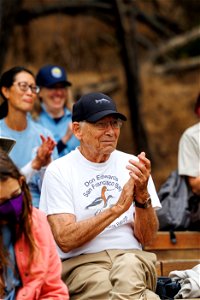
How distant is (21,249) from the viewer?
3.66 metres

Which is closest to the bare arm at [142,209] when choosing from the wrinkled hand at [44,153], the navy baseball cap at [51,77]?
the wrinkled hand at [44,153]

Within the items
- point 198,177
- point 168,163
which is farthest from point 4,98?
point 168,163

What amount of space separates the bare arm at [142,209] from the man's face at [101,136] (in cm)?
21

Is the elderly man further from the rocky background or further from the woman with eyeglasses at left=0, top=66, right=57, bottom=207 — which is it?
the rocky background

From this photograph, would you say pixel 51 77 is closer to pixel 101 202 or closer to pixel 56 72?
pixel 56 72

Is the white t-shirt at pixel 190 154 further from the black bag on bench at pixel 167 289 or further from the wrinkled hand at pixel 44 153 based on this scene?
the black bag on bench at pixel 167 289

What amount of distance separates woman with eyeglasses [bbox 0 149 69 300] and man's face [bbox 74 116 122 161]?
0.93m

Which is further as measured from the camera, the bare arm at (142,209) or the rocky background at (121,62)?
the rocky background at (121,62)

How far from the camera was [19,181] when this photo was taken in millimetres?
3643

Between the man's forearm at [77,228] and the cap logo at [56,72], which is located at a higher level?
the cap logo at [56,72]

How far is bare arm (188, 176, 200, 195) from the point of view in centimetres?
585

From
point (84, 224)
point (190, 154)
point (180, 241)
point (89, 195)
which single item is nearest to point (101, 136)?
point (89, 195)

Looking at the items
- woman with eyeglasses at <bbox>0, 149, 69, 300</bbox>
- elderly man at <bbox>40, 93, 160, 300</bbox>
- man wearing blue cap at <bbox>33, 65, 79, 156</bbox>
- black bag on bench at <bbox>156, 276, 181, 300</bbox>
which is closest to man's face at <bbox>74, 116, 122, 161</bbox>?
elderly man at <bbox>40, 93, 160, 300</bbox>

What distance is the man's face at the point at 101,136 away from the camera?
4.53 m
